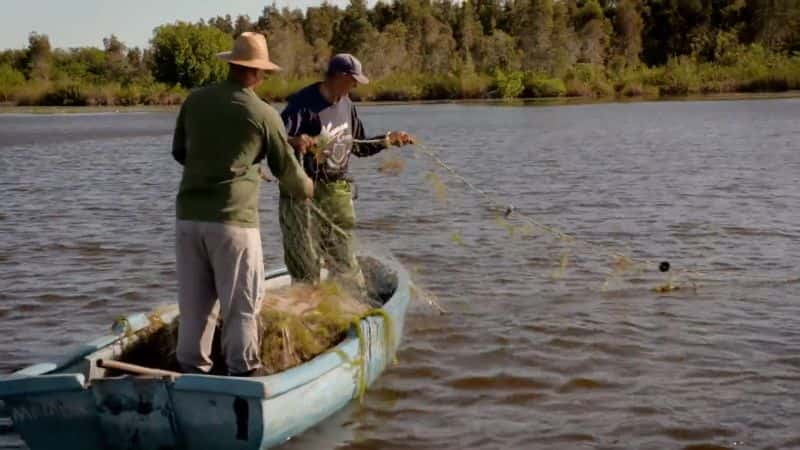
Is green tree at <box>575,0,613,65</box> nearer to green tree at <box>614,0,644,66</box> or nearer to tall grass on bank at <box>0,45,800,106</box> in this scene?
green tree at <box>614,0,644,66</box>

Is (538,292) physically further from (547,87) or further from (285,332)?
(547,87)

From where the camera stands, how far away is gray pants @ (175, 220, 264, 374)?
564 cm

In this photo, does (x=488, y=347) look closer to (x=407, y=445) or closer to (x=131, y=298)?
(x=407, y=445)

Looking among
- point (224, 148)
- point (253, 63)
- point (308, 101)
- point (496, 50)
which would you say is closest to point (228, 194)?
point (224, 148)

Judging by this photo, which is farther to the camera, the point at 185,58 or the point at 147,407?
the point at 185,58

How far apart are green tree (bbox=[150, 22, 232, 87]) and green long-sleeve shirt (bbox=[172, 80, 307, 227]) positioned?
206ft

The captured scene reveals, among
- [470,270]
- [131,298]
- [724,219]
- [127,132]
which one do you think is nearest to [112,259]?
[131,298]

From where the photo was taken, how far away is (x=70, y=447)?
224 inches

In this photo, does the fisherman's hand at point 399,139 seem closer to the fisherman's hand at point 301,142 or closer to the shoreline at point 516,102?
the fisherman's hand at point 301,142

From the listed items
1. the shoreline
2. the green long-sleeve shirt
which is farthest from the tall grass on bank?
the green long-sleeve shirt

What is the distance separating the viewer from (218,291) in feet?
18.9

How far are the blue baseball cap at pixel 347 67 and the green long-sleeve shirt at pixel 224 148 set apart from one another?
4.76 ft

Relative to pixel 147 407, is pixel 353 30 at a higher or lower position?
higher

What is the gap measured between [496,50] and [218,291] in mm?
67403
